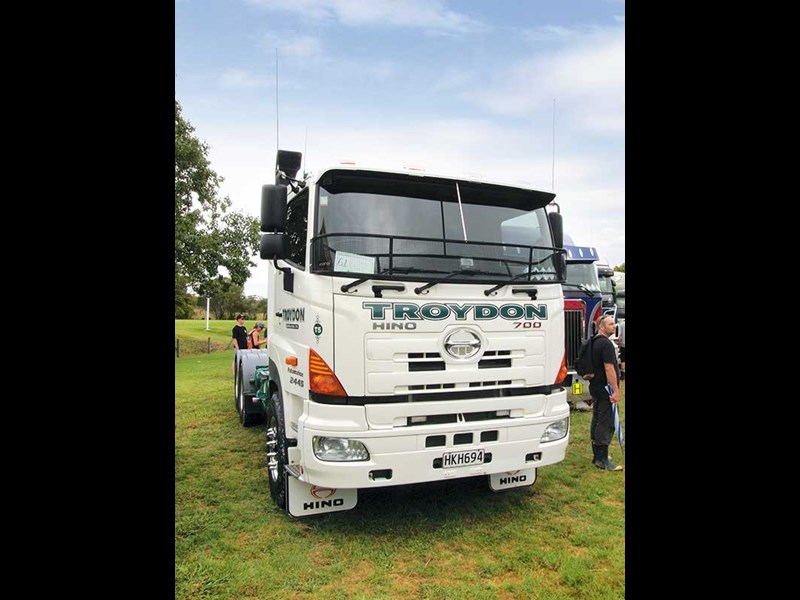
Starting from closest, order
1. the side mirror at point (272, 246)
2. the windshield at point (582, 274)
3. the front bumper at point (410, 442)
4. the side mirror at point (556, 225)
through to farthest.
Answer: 1. the front bumper at point (410, 442)
2. the side mirror at point (272, 246)
3. the side mirror at point (556, 225)
4. the windshield at point (582, 274)

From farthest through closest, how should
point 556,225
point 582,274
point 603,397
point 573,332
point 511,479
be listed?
point 582,274 → point 573,332 → point 603,397 → point 556,225 → point 511,479

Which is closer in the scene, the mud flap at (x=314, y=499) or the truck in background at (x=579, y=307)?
the mud flap at (x=314, y=499)

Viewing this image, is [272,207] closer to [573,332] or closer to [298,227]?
[298,227]

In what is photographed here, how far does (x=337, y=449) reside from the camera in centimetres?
371

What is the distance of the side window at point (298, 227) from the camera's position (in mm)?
4250

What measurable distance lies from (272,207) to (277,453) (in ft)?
7.40

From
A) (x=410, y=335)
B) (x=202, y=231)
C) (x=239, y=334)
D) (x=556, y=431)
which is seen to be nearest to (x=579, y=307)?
(x=556, y=431)

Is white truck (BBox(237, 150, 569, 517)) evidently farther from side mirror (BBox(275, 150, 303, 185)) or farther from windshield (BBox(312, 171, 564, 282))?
side mirror (BBox(275, 150, 303, 185))

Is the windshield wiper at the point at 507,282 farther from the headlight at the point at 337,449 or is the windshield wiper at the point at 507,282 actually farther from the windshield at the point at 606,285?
the windshield at the point at 606,285

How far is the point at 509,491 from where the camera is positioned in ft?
16.4

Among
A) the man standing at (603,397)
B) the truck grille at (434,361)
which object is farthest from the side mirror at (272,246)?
the man standing at (603,397)

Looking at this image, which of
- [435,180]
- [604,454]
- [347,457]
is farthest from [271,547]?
[604,454]

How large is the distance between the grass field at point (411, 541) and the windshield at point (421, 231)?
2.14 metres

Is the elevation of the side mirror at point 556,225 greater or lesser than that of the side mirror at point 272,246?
greater
